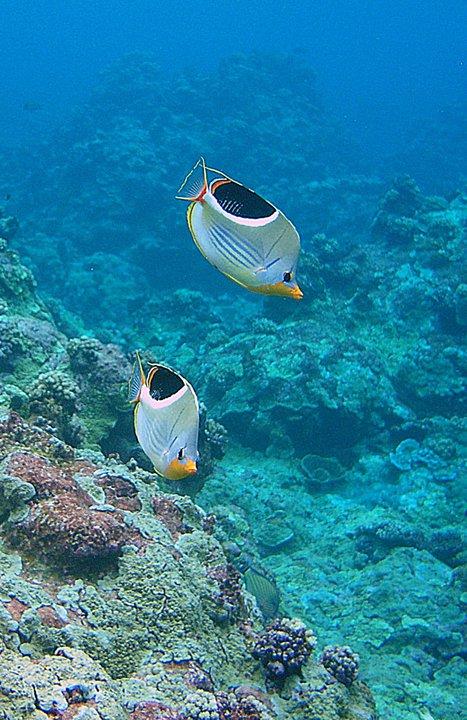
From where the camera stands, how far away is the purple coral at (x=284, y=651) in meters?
3.17

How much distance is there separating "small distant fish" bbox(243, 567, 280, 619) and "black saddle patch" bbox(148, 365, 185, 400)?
4.61 m

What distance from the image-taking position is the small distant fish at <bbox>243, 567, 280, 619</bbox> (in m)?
5.92

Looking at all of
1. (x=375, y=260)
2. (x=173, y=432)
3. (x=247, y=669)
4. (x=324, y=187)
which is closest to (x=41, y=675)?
(x=173, y=432)

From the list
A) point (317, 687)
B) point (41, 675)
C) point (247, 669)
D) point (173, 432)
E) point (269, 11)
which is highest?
point (173, 432)

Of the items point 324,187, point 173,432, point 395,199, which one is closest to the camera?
point 173,432

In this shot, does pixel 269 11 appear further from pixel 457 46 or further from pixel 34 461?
pixel 34 461

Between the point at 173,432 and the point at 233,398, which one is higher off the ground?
the point at 173,432

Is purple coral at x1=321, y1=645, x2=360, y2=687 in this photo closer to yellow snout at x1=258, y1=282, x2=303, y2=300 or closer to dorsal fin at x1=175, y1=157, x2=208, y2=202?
yellow snout at x1=258, y1=282, x2=303, y2=300

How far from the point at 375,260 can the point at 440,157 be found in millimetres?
22575

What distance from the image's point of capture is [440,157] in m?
31.9

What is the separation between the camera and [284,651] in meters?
3.18

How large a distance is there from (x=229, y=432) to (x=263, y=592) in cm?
458

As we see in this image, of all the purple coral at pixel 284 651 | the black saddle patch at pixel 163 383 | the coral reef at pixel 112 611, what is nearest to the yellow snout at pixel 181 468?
the black saddle patch at pixel 163 383

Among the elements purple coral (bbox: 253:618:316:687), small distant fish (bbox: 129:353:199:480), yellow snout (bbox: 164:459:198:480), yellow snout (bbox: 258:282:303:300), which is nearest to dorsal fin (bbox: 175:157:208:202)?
yellow snout (bbox: 258:282:303:300)
